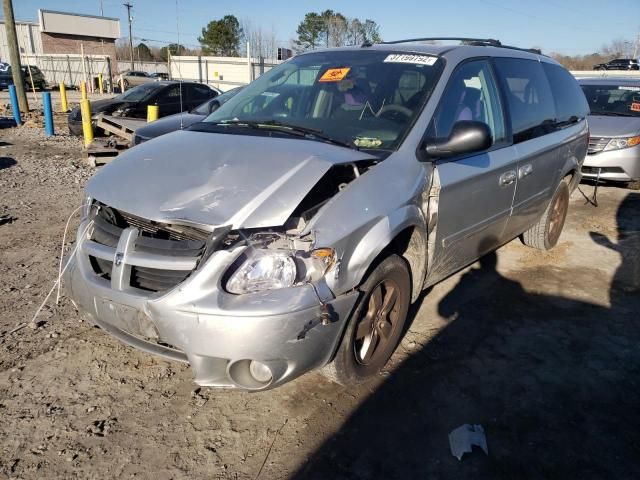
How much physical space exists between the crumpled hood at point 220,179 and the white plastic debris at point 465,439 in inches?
54.6

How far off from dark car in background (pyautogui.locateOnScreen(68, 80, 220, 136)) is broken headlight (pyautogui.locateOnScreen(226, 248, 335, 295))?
1074cm

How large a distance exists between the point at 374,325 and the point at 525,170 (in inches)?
80.5

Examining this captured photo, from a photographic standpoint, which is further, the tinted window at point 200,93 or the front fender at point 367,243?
the tinted window at point 200,93

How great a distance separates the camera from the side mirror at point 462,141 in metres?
2.87

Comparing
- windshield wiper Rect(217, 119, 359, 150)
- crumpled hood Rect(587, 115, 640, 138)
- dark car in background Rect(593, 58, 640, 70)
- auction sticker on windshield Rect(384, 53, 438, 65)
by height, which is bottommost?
crumpled hood Rect(587, 115, 640, 138)

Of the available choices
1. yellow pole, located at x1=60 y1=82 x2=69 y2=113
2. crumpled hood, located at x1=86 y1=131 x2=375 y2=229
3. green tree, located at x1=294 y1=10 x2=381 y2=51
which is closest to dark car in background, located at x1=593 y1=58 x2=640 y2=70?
green tree, located at x1=294 y1=10 x2=381 y2=51

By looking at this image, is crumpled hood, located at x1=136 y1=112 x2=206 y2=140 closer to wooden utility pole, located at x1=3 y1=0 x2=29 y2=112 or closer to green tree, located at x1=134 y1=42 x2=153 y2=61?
wooden utility pole, located at x1=3 y1=0 x2=29 y2=112

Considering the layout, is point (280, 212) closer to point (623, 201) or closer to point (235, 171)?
point (235, 171)

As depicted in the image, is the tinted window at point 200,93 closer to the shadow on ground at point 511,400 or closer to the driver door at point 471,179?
the driver door at point 471,179

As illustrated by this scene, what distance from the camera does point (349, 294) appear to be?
2.47 m

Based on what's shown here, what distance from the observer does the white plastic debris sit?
2.43 metres

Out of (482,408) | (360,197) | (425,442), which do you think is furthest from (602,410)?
(360,197)

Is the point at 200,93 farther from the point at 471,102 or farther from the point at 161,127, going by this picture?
the point at 471,102

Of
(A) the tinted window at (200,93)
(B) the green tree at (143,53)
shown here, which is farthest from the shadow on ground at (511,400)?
(B) the green tree at (143,53)
